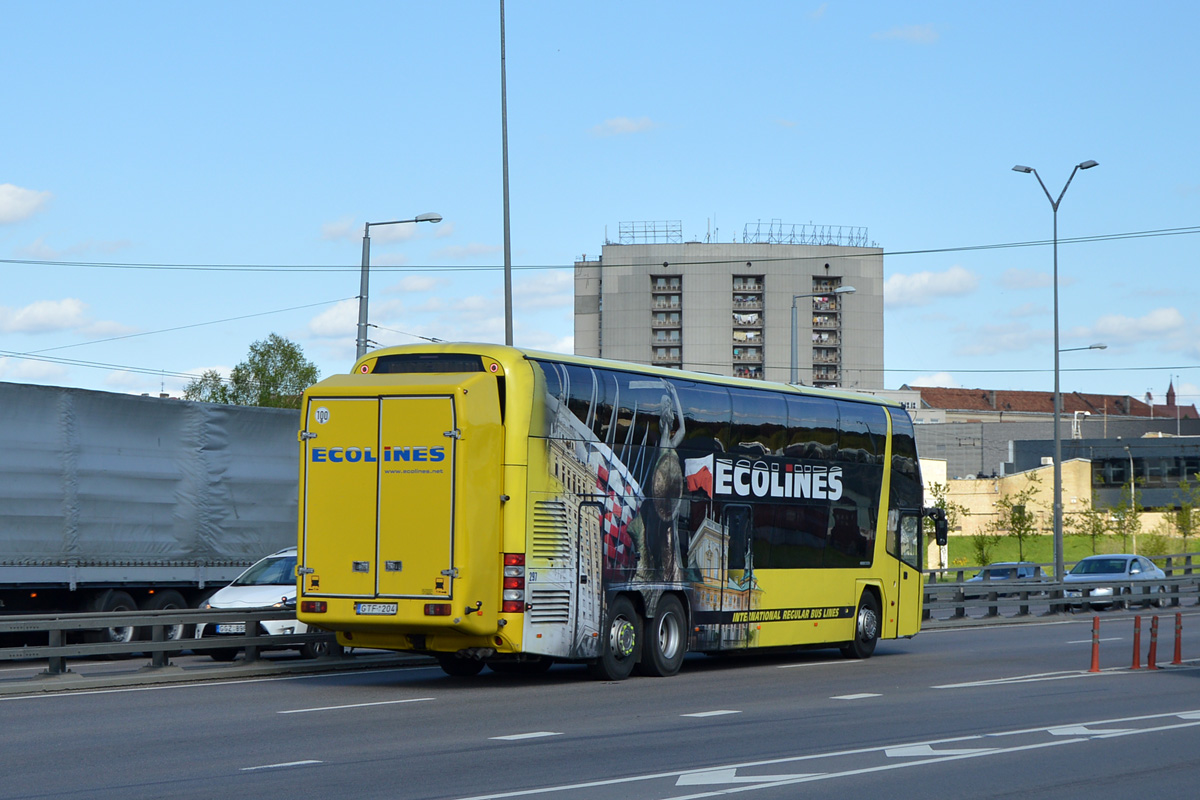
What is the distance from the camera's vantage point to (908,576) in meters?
24.4

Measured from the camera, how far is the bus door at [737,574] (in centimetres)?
1977

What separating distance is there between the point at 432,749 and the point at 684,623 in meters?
7.94

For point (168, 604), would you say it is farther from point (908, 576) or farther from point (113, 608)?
point (908, 576)

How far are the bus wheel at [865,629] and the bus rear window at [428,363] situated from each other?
9037mm

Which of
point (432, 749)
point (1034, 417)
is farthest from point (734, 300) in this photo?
point (432, 749)

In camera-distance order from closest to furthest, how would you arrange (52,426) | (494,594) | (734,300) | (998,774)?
(998,774), (494,594), (52,426), (734,300)

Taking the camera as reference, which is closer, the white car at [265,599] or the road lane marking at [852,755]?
the road lane marking at [852,755]

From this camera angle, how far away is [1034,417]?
7151 inches

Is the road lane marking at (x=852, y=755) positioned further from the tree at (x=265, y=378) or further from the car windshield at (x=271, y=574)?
the tree at (x=265, y=378)

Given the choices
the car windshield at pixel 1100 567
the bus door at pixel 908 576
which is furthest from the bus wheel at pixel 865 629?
the car windshield at pixel 1100 567

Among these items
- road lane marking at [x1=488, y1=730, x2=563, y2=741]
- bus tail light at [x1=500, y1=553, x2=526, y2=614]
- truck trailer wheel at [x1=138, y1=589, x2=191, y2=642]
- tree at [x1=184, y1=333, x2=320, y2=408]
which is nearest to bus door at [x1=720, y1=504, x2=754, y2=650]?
bus tail light at [x1=500, y1=553, x2=526, y2=614]

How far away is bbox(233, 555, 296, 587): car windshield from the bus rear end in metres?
4.92

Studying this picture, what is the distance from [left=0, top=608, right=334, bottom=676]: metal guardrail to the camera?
55.1 feet

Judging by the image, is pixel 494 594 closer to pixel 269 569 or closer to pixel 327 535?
pixel 327 535
